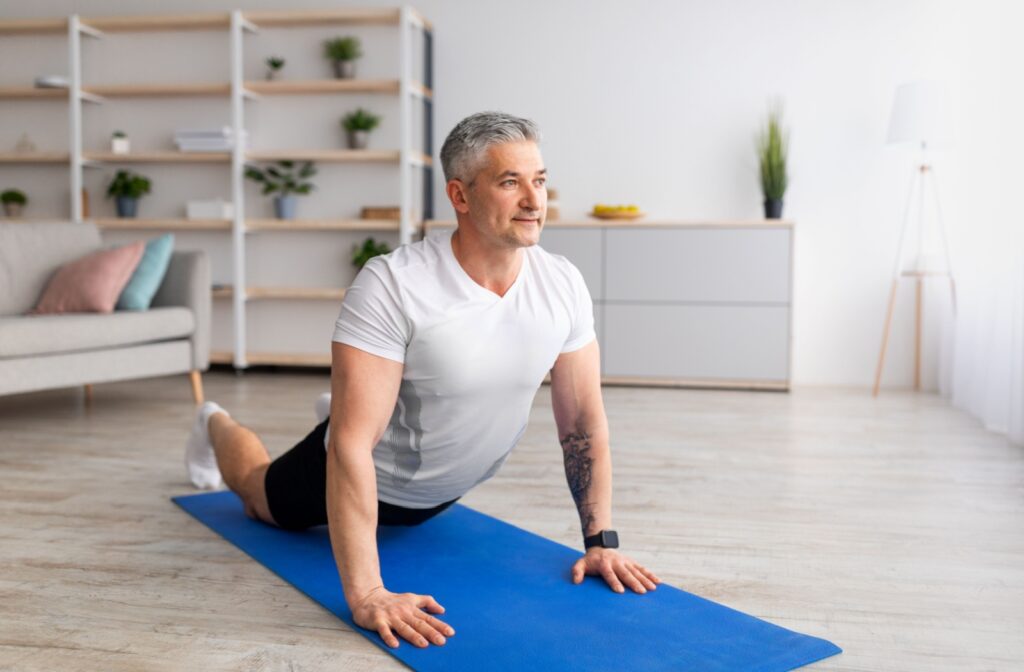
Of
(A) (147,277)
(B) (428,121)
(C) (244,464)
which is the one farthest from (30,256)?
(C) (244,464)

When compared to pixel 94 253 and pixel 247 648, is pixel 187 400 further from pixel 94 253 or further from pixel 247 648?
pixel 247 648

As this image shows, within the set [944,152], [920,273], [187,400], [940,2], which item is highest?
[940,2]

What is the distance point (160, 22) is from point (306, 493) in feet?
13.9

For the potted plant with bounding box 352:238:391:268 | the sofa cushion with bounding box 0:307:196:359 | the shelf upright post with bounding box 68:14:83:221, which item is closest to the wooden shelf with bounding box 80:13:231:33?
the shelf upright post with bounding box 68:14:83:221

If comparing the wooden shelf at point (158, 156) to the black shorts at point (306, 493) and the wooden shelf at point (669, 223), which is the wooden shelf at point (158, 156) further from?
the black shorts at point (306, 493)

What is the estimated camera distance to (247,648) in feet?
5.41

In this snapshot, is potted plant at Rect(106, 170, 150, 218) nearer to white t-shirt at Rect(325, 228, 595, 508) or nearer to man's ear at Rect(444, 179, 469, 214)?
white t-shirt at Rect(325, 228, 595, 508)

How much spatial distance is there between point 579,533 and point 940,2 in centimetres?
393

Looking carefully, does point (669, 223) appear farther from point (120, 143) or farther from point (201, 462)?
point (120, 143)

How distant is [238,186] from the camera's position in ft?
17.6

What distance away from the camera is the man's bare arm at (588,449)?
6.37 feet

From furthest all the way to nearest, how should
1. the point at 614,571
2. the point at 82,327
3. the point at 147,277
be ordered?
the point at 147,277
the point at 82,327
the point at 614,571

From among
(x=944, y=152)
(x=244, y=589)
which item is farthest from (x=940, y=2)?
(x=244, y=589)

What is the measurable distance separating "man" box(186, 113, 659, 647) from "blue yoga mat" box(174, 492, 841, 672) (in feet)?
0.22
